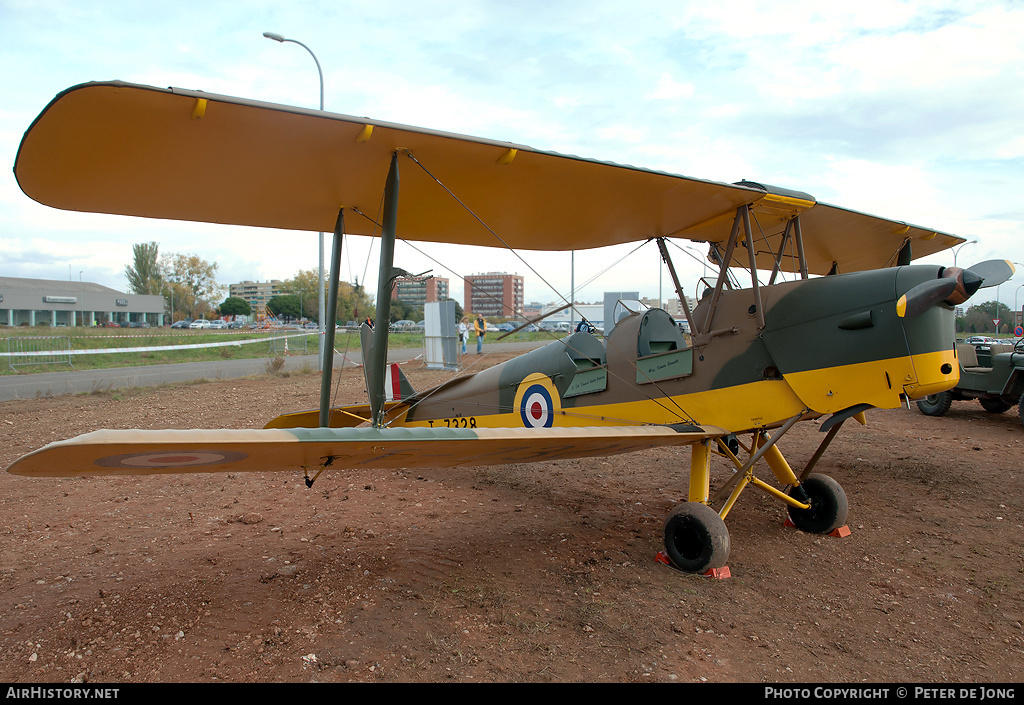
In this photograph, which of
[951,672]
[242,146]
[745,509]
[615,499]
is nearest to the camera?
[951,672]

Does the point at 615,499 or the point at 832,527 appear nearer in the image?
the point at 832,527

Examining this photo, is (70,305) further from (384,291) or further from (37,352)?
(384,291)

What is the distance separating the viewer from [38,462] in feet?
6.93

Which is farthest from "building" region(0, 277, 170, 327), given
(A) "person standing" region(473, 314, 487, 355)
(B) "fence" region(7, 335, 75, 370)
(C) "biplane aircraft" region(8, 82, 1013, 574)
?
(C) "biplane aircraft" region(8, 82, 1013, 574)

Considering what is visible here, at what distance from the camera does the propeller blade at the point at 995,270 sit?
3484 millimetres

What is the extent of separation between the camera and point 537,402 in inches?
208

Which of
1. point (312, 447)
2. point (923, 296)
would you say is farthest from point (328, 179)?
point (923, 296)

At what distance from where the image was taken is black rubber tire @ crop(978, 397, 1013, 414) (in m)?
9.67

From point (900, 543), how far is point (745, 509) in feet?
4.05

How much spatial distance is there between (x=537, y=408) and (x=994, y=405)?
31.2 feet

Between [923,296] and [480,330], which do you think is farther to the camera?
[480,330]

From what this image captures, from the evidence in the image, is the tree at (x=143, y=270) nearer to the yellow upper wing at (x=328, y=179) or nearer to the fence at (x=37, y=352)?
the fence at (x=37, y=352)

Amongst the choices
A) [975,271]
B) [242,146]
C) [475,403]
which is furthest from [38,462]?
[975,271]
